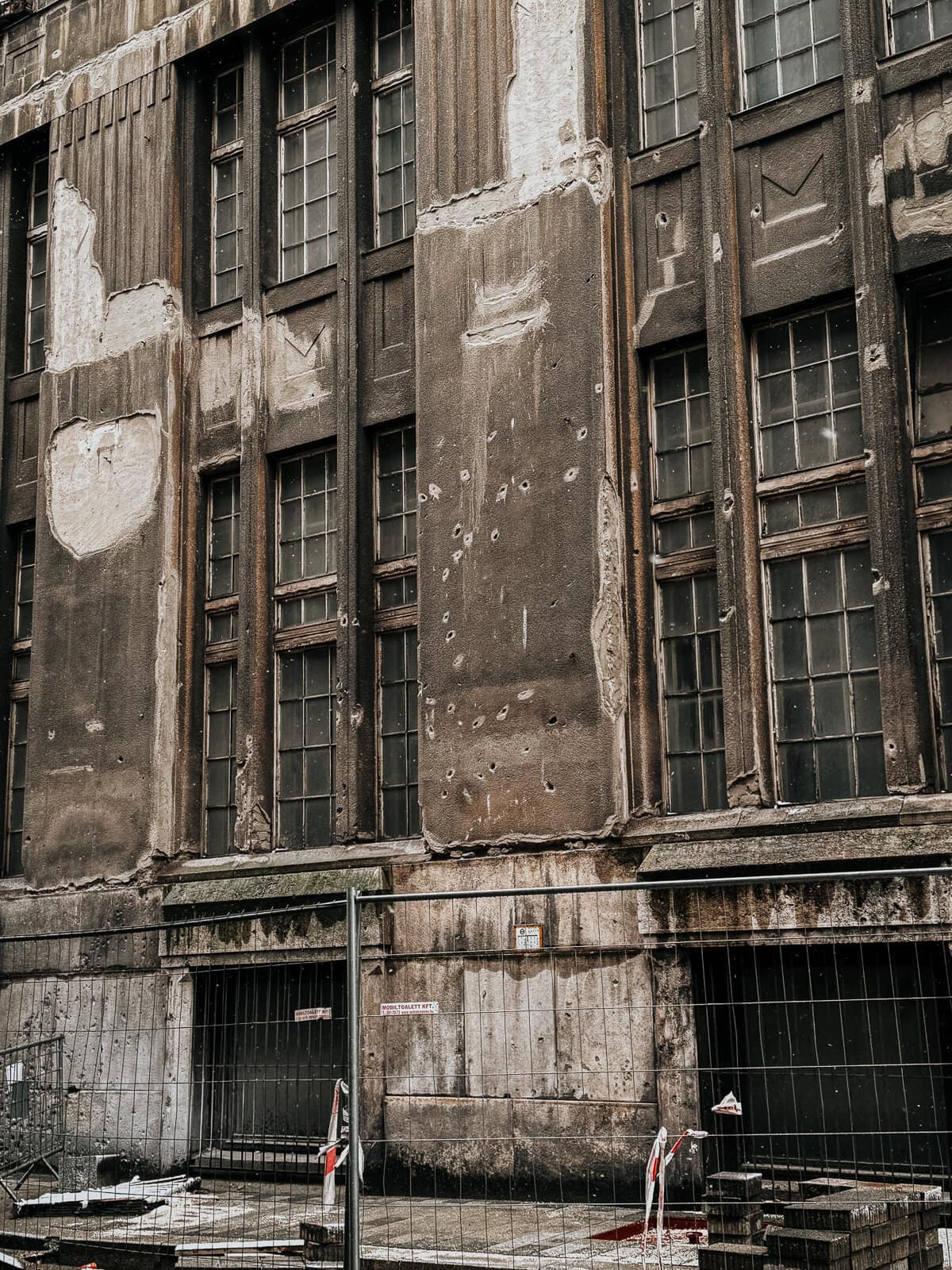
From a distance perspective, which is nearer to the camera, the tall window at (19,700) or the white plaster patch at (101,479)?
the white plaster patch at (101,479)

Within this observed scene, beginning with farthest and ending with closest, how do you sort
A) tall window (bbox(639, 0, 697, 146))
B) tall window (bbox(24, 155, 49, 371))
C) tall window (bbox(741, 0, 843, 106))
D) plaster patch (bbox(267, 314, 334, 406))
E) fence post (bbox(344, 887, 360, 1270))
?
tall window (bbox(24, 155, 49, 371)) → plaster patch (bbox(267, 314, 334, 406)) → tall window (bbox(639, 0, 697, 146)) → tall window (bbox(741, 0, 843, 106)) → fence post (bbox(344, 887, 360, 1270))

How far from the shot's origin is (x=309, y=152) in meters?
14.4

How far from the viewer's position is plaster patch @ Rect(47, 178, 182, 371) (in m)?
14.6

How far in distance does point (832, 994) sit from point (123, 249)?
10115mm

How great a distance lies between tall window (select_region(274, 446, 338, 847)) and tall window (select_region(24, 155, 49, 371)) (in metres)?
4.46

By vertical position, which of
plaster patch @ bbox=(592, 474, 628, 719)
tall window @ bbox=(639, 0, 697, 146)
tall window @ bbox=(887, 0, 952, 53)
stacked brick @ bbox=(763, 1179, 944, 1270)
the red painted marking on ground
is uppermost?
tall window @ bbox=(639, 0, 697, 146)

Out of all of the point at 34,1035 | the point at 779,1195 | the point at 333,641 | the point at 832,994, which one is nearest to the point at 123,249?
the point at 333,641

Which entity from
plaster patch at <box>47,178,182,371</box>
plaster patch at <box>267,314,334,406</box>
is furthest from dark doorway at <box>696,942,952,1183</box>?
plaster patch at <box>47,178,182,371</box>

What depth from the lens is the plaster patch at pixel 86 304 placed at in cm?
1461

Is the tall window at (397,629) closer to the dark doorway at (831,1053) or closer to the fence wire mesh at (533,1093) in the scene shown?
the fence wire mesh at (533,1093)

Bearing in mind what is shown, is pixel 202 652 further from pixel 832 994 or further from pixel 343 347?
pixel 832 994

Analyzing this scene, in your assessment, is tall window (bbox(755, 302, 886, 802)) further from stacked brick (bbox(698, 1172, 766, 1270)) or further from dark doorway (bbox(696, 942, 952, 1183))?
stacked brick (bbox(698, 1172, 766, 1270))

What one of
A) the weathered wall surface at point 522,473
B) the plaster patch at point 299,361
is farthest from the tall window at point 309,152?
the weathered wall surface at point 522,473

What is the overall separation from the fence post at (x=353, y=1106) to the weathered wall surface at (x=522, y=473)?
3901 millimetres
